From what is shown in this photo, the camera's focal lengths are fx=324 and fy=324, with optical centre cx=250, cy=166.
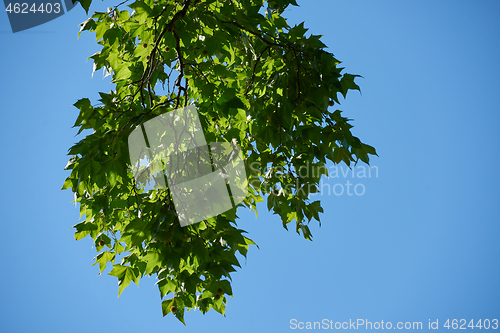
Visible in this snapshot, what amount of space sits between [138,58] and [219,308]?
1.80 metres

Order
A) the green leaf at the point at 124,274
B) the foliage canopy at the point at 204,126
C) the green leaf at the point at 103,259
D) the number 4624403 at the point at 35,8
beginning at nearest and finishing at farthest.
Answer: the foliage canopy at the point at 204,126 < the green leaf at the point at 124,274 < the green leaf at the point at 103,259 < the number 4624403 at the point at 35,8

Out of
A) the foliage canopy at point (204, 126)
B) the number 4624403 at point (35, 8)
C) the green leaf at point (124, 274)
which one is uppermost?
the number 4624403 at point (35, 8)

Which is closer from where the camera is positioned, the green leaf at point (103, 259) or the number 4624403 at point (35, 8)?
the green leaf at point (103, 259)

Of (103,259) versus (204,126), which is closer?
(204,126)

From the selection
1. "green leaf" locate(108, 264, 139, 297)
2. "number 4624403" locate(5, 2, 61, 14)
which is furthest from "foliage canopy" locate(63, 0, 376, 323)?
"number 4624403" locate(5, 2, 61, 14)

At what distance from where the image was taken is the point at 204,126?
6.14 ft

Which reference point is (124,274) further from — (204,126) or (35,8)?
(35,8)

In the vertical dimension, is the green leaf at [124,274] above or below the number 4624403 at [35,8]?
below

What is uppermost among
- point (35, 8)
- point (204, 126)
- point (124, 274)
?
point (35, 8)

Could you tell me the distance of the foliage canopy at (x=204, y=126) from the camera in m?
1.59

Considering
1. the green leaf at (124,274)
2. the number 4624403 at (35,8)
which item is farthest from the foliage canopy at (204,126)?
the number 4624403 at (35,8)

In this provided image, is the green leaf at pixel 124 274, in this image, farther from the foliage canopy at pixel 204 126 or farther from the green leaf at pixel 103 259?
the green leaf at pixel 103 259

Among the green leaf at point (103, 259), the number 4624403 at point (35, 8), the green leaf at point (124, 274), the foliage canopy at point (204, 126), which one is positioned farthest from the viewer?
the number 4624403 at point (35, 8)

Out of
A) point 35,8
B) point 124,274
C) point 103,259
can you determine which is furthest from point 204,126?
point 35,8
